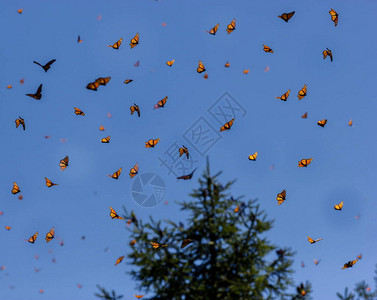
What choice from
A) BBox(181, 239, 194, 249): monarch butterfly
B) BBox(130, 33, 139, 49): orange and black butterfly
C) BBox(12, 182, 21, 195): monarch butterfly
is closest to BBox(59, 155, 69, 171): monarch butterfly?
BBox(12, 182, 21, 195): monarch butterfly

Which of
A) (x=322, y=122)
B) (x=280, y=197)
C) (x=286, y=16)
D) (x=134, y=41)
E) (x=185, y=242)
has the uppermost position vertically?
(x=134, y=41)

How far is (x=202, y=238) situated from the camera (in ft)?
27.5

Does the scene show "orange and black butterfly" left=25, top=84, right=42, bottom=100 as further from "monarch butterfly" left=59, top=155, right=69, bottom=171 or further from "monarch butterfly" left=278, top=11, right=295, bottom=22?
"monarch butterfly" left=278, top=11, right=295, bottom=22

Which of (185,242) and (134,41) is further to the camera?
(134,41)

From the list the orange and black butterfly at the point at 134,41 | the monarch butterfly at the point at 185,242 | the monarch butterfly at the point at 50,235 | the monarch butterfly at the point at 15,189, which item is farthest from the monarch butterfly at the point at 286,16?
the monarch butterfly at the point at 15,189

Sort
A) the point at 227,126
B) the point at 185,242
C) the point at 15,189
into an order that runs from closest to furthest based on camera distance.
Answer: the point at 185,242, the point at 227,126, the point at 15,189

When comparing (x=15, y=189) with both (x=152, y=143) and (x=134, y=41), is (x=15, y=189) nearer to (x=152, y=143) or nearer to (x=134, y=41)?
(x=152, y=143)

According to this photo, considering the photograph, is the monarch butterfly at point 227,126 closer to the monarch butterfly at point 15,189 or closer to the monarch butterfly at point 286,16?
the monarch butterfly at point 286,16

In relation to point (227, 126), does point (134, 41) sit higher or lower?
higher

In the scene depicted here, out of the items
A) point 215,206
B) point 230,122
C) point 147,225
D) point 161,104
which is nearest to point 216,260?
point 215,206

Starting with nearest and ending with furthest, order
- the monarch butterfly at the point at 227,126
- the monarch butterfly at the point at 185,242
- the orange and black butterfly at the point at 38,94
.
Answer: the monarch butterfly at the point at 185,242
the orange and black butterfly at the point at 38,94
the monarch butterfly at the point at 227,126

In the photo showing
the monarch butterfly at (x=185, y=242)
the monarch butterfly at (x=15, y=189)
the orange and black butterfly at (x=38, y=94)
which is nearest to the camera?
the monarch butterfly at (x=185, y=242)

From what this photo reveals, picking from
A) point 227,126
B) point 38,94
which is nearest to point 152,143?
point 227,126

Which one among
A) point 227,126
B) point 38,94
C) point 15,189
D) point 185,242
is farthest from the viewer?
point 15,189
